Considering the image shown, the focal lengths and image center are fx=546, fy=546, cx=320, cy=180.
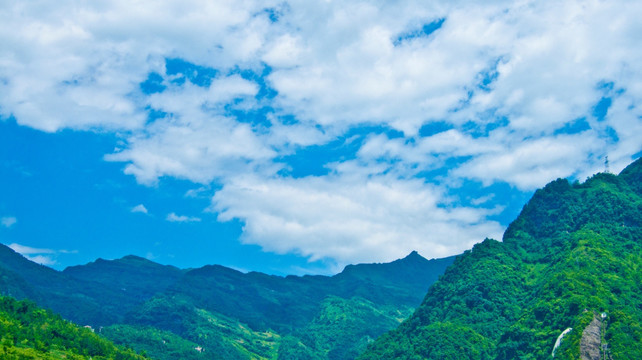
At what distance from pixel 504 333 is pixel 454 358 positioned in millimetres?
17176

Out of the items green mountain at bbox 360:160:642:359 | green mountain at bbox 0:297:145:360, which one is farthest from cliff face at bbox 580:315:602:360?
green mountain at bbox 0:297:145:360

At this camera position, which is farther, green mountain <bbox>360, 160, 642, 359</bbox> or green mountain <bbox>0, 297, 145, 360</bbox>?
green mountain <bbox>360, 160, 642, 359</bbox>

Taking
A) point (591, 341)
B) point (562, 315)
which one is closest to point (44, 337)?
point (591, 341)

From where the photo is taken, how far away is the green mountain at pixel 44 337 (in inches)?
5012

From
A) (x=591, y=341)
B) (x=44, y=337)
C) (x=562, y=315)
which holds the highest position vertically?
(x=562, y=315)

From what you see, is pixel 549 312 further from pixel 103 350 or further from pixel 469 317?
pixel 103 350

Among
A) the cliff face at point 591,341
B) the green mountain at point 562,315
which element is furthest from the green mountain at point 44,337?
the cliff face at point 591,341

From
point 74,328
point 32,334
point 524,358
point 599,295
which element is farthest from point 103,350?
point 599,295

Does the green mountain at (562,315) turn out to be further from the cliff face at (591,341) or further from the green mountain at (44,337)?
the green mountain at (44,337)

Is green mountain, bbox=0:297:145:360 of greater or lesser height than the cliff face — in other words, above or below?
below

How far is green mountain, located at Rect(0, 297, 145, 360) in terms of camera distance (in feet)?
418

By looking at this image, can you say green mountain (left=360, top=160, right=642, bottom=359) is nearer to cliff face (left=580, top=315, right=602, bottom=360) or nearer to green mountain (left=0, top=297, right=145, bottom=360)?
cliff face (left=580, top=315, right=602, bottom=360)

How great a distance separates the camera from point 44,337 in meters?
146

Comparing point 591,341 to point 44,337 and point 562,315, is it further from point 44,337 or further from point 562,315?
point 44,337
